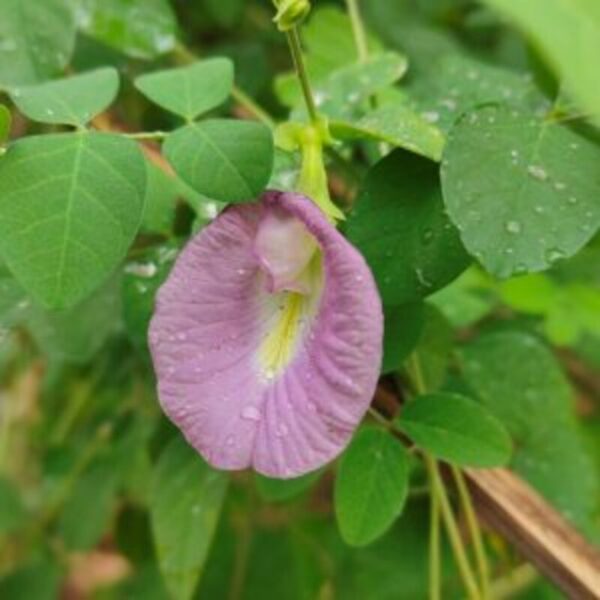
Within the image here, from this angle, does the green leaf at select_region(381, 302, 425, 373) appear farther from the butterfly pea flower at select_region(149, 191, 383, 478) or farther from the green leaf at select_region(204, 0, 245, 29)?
the green leaf at select_region(204, 0, 245, 29)

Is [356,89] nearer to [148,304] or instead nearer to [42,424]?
[148,304]

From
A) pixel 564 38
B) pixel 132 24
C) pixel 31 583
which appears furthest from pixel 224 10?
pixel 564 38

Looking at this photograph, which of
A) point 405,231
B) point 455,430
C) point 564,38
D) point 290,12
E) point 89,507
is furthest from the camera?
point 89,507

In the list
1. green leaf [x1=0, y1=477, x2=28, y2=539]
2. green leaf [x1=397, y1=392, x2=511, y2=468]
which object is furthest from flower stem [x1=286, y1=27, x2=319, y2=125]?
green leaf [x1=0, y1=477, x2=28, y2=539]

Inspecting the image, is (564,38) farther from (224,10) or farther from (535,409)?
(224,10)

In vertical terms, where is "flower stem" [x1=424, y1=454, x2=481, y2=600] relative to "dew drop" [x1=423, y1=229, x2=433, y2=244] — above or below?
below

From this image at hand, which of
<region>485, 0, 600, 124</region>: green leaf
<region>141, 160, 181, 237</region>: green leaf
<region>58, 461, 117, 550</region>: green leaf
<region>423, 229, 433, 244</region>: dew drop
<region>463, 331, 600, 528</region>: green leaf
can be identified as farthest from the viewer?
<region>58, 461, 117, 550</region>: green leaf

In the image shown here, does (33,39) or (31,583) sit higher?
(33,39)

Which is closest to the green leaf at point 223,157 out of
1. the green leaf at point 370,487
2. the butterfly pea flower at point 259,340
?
the butterfly pea flower at point 259,340
